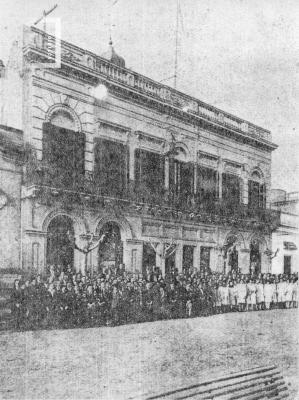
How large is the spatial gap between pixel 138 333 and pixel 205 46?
664 cm

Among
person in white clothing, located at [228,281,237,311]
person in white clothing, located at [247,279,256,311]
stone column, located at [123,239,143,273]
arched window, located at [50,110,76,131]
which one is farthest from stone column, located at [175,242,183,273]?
arched window, located at [50,110,76,131]

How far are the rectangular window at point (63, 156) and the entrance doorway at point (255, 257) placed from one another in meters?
7.64

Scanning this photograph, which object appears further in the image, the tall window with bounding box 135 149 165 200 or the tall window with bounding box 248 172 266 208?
the tall window with bounding box 248 172 266 208

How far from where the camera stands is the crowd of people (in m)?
9.20

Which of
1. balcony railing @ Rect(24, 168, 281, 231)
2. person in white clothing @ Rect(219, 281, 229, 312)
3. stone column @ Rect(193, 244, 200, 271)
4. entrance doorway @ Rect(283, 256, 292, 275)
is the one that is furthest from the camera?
entrance doorway @ Rect(283, 256, 292, 275)

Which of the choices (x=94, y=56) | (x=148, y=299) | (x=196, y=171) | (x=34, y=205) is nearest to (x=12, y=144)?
(x=34, y=205)

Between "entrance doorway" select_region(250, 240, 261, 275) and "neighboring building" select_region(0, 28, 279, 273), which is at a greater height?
"neighboring building" select_region(0, 28, 279, 273)

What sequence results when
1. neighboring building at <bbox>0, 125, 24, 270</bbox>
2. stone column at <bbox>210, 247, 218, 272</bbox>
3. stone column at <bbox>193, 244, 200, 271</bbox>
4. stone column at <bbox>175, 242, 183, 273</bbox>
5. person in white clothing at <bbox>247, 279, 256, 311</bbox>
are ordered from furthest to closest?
stone column at <bbox>210, 247, 218, 272</bbox> < stone column at <bbox>193, 244, 200, 271</bbox> < stone column at <bbox>175, 242, 183, 273</bbox> < person in white clothing at <bbox>247, 279, 256, 311</bbox> < neighboring building at <bbox>0, 125, 24, 270</bbox>

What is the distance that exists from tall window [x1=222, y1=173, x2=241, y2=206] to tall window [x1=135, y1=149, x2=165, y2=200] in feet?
9.70

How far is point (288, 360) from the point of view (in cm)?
762

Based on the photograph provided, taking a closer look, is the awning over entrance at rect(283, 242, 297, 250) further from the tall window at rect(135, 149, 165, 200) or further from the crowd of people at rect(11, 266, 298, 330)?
the tall window at rect(135, 149, 165, 200)

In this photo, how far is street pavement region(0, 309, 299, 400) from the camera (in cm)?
572

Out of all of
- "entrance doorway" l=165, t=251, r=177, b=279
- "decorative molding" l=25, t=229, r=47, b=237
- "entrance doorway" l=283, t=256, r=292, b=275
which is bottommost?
"entrance doorway" l=283, t=256, r=292, b=275

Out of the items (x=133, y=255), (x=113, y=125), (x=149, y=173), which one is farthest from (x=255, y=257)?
(x=113, y=125)
